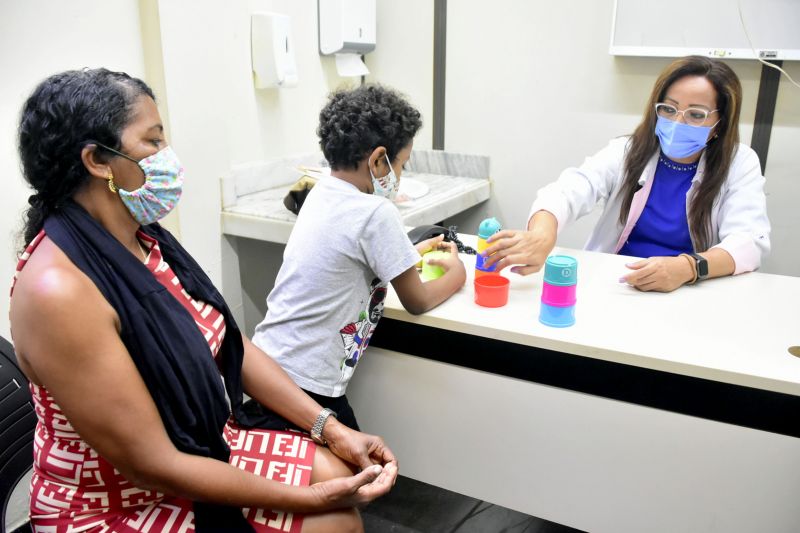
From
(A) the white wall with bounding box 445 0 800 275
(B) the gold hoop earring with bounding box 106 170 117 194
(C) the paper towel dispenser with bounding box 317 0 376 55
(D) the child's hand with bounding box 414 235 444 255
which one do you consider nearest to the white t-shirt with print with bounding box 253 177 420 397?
(D) the child's hand with bounding box 414 235 444 255

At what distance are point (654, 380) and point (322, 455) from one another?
2.17ft

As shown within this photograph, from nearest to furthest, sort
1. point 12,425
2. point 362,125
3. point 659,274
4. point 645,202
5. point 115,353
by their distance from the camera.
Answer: point 115,353 < point 12,425 < point 362,125 < point 659,274 < point 645,202

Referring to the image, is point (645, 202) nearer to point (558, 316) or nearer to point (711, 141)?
point (711, 141)

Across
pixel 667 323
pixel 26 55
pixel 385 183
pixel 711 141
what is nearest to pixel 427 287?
pixel 385 183

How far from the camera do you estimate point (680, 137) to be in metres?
1.65

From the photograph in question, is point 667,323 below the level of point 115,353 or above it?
below

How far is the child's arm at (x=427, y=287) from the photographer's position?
1289 millimetres

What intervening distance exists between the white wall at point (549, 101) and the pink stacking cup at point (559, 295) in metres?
1.51

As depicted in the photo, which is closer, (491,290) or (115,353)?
(115,353)

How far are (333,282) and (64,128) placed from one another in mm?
573

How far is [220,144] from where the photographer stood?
2172 millimetres

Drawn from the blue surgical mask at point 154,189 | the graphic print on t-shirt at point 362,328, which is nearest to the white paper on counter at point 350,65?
the graphic print on t-shirt at point 362,328

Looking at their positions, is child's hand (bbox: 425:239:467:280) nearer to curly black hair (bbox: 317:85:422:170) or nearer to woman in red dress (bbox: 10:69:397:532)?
curly black hair (bbox: 317:85:422:170)

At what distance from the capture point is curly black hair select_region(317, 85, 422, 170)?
1.32 m
